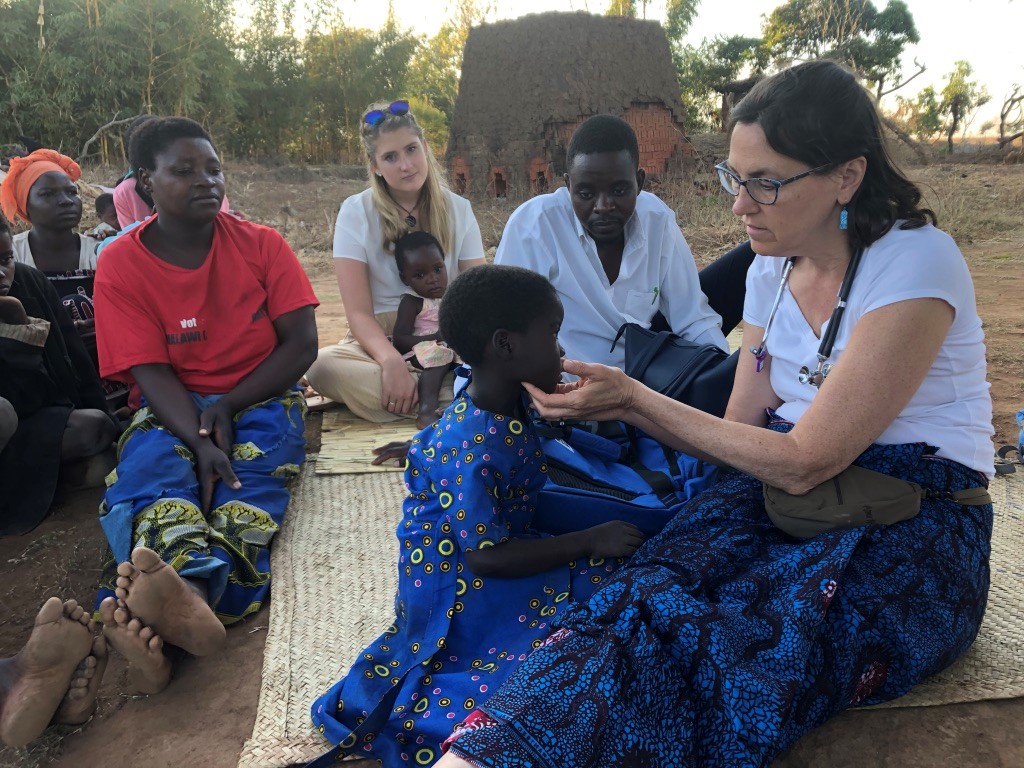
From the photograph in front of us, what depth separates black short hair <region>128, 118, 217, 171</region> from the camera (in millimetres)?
2896

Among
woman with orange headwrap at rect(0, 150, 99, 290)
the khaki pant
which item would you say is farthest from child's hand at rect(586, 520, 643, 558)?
woman with orange headwrap at rect(0, 150, 99, 290)

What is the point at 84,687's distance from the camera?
1.92 meters

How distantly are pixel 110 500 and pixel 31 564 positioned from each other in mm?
465

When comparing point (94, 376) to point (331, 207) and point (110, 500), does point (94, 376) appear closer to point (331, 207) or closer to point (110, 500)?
point (110, 500)

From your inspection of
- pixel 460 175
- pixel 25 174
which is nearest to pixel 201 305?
pixel 25 174

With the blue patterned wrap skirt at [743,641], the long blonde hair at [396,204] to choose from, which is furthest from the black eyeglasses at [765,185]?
the long blonde hair at [396,204]

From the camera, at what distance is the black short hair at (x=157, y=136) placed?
2.90 meters

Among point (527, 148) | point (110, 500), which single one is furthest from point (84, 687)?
point (527, 148)

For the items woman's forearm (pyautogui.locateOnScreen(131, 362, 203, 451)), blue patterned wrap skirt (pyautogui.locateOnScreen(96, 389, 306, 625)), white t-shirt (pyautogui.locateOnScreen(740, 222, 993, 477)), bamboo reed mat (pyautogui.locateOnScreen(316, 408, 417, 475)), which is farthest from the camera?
bamboo reed mat (pyautogui.locateOnScreen(316, 408, 417, 475))

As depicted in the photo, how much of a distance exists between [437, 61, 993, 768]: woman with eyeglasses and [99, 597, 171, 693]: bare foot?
1.02 metres

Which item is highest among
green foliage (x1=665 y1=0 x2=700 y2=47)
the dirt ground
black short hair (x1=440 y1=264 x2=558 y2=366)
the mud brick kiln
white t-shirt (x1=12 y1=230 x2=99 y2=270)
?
green foliage (x1=665 y1=0 x2=700 y2=47)

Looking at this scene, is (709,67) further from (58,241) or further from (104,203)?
(58,241)

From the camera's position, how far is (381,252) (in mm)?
3877

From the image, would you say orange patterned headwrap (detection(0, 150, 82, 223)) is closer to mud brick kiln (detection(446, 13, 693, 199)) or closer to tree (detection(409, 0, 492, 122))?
mud brick kiln (detection(446, 13, 693, 199))
